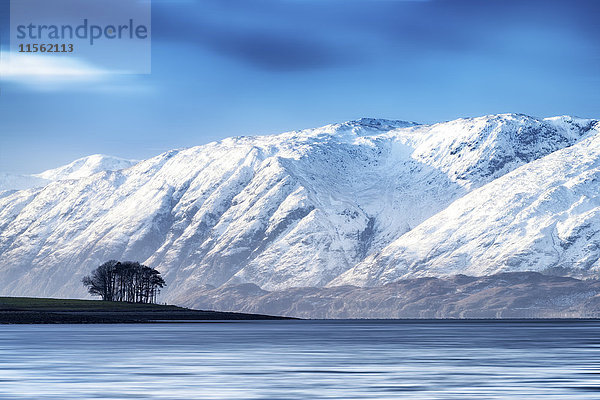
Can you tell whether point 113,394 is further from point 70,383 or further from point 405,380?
point 405,380

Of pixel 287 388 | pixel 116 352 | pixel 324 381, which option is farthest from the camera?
pixel 116 352

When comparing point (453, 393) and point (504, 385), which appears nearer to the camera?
point (453, 393)

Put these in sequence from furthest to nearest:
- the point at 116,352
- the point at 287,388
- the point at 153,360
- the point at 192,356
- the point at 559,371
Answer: the point at 116,352
the point at 192,356
the point at 153,360
the point at 559,371
the point at 287,388

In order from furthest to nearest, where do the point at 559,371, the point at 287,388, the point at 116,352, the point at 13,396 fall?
the point at 116,352
the point at 559,371
the point at 287,388
the point at 13,396

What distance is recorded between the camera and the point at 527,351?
Answer: 109 meters

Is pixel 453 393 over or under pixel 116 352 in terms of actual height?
under

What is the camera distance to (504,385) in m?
64.5

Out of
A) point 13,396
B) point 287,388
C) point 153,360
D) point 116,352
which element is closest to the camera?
point 13,396

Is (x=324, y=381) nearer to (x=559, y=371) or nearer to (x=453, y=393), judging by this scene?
(x=453, y=393)

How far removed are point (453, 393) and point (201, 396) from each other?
44.3 ft

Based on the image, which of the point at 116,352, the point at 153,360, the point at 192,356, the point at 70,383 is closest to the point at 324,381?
the point at 70,383

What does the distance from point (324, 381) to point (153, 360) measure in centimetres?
2607

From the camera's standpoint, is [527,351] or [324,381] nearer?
[324,381]

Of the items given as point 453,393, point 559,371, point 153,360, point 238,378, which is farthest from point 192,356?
point 453,393
